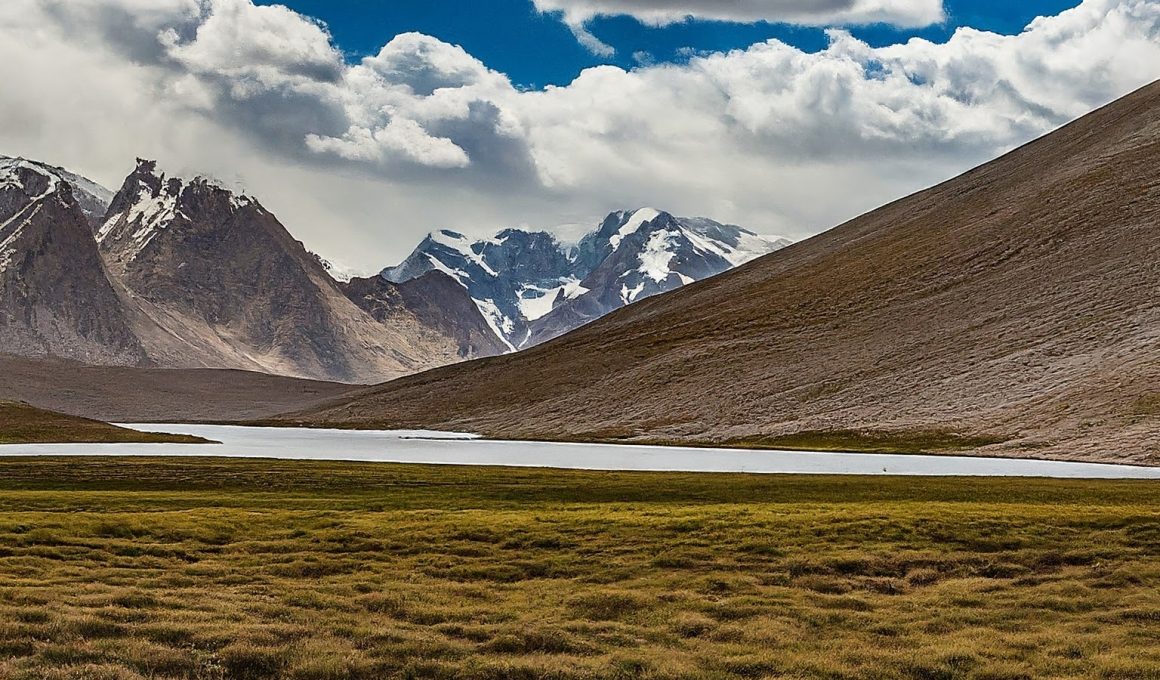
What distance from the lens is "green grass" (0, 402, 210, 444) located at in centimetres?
9550

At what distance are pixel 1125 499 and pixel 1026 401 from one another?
218ft

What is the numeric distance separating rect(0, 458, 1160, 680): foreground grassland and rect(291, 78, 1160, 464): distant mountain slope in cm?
5468

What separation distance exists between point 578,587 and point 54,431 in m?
90.7

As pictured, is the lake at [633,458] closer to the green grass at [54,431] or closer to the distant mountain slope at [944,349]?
the green grass at [54,431]

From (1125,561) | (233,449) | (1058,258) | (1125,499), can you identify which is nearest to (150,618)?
(1125,561)

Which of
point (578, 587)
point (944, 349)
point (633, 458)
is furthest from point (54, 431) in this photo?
point (944, 349)

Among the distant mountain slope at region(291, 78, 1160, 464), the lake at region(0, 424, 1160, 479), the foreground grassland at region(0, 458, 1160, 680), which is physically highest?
the distant mountain slope at region(291, 78, 1160, 464)

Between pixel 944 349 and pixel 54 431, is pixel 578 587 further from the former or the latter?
pixel 944 349

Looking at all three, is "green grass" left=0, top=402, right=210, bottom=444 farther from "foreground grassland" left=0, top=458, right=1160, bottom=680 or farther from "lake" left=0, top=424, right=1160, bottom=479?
"foreground grassland" left=0, top=458, right=1160, bottom=680

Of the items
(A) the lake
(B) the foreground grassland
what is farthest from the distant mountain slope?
(B) the foreground grassland

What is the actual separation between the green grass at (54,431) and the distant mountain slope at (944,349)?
54709mm

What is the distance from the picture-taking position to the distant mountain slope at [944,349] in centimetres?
10488

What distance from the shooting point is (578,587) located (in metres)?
27.2

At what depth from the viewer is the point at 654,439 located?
414ft
